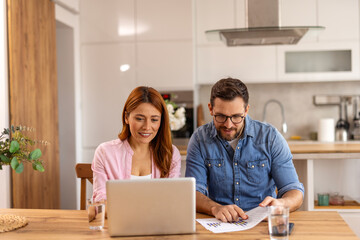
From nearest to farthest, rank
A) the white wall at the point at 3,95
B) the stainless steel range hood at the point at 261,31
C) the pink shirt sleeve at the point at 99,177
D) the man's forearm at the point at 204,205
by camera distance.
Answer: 1. the man's forearm at the point at 204,205
2. the pink shirt sleeve at the point at 99,177
3. the stainless steel range hood at the point at 261,31
4. the white wall at the point at 3,95

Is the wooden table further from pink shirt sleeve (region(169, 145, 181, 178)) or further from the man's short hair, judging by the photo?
the man's short hair

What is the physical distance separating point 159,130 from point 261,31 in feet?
3.57

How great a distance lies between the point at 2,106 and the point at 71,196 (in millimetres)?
1596

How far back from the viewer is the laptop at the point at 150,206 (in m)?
1.51

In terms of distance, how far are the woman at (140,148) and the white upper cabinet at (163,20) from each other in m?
2.44

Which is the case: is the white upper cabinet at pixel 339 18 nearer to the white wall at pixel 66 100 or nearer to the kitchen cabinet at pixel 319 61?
the kitchen cabinet at pixel 319 61

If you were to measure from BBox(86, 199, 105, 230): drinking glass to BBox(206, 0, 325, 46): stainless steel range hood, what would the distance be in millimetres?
1549

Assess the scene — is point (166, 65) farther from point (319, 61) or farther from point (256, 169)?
point (256, 169)

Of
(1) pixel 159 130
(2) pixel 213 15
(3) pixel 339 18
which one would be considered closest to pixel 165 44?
(2) pixel 213 15

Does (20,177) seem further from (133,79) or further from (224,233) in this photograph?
(224,233)

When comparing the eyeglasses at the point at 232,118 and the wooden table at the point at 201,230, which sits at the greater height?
the eyeglasses at the point at 232,118

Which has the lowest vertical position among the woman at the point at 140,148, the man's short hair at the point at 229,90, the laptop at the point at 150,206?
the laptop at the point at 150,206

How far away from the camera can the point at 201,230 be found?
162cm

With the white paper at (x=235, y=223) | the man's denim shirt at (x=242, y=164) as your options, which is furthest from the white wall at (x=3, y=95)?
the white paper at (x=235, y=223)
